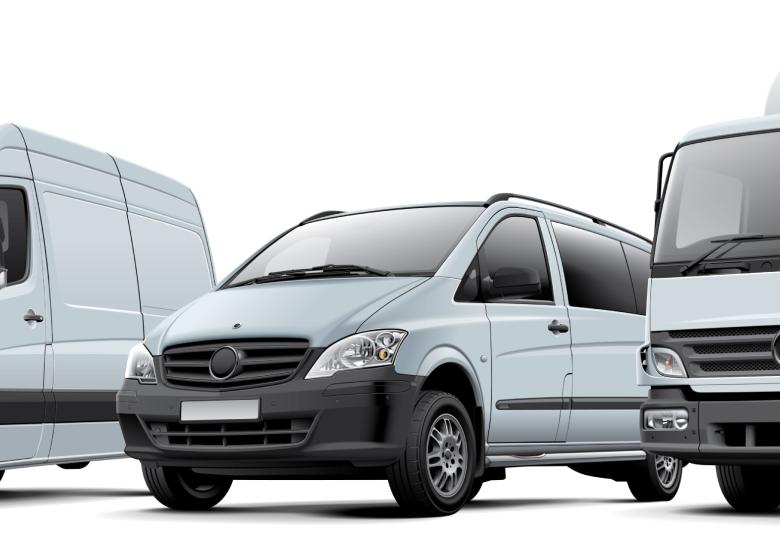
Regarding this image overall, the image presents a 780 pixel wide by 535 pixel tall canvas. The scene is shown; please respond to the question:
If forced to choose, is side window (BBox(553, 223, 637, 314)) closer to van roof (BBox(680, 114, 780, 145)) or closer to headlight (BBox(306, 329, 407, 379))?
van roof (BBox(680, 114, 780, 145))

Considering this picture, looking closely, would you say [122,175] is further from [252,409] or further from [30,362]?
[252,409]

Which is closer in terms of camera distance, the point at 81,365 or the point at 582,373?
the point at 582,373

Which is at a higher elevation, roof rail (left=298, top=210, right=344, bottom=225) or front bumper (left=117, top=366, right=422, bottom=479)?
roof rail (left=298, top=210, right=344, bottom=225)

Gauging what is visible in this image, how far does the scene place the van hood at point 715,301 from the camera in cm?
945

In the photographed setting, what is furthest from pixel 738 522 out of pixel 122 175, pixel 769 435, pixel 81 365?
pixel 122 175

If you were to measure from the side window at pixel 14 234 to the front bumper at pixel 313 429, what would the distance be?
2608 mm

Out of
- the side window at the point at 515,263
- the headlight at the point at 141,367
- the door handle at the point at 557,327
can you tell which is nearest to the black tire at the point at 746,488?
the door handle at the point at 557,327

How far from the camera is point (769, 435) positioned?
944 centimetres

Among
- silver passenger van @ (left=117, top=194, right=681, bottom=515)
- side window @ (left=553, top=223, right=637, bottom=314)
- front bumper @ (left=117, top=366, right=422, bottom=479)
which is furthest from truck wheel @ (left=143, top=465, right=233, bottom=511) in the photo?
side window @ (left=553, top=223, right=637, bottom=314)

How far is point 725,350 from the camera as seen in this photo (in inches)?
380

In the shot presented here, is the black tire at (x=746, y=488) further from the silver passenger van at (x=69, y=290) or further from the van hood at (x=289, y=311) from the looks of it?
the silver passenger van at (x=69, y=290)

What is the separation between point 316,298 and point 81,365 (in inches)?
125

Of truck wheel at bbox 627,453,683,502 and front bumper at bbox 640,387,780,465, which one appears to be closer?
front bumper at bbox 640,387,780,465

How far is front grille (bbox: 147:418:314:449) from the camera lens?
9453mm
